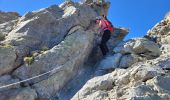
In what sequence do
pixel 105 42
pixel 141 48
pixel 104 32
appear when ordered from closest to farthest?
1. pixel 141 48
2. pixel 105 42
3. pixel 104 32

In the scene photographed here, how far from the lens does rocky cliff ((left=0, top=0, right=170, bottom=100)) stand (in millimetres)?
17938

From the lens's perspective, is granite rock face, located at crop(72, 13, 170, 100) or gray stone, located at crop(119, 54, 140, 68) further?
gray stone, located at crop(119, 54, 140, 68)

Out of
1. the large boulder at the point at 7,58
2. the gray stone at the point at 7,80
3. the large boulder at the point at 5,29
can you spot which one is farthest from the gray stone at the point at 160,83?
the large boulder at the point at 5,29

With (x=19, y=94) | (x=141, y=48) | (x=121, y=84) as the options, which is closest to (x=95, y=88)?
(x=121, y=84)

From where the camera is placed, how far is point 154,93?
16.8 metres

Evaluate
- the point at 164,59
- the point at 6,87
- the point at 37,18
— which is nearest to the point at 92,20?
the point at 37,18

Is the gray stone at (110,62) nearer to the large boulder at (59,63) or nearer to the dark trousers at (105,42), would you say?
the dark trousers at (105,42)

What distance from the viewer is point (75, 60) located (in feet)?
70.9

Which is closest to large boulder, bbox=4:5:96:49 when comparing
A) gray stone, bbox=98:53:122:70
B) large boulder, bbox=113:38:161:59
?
gray stone, bbox=98:53:122:70

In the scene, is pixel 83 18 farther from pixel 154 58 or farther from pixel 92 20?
pixel 154 58

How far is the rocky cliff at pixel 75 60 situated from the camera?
17938mm

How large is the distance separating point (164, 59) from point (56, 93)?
608 cm

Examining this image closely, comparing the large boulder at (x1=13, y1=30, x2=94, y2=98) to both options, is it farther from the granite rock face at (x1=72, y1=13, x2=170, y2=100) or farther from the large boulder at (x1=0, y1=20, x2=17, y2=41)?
the large boulder at (x1=0, y1=20, x2=17, y2=41)

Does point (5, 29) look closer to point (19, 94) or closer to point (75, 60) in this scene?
point (75, 60)
